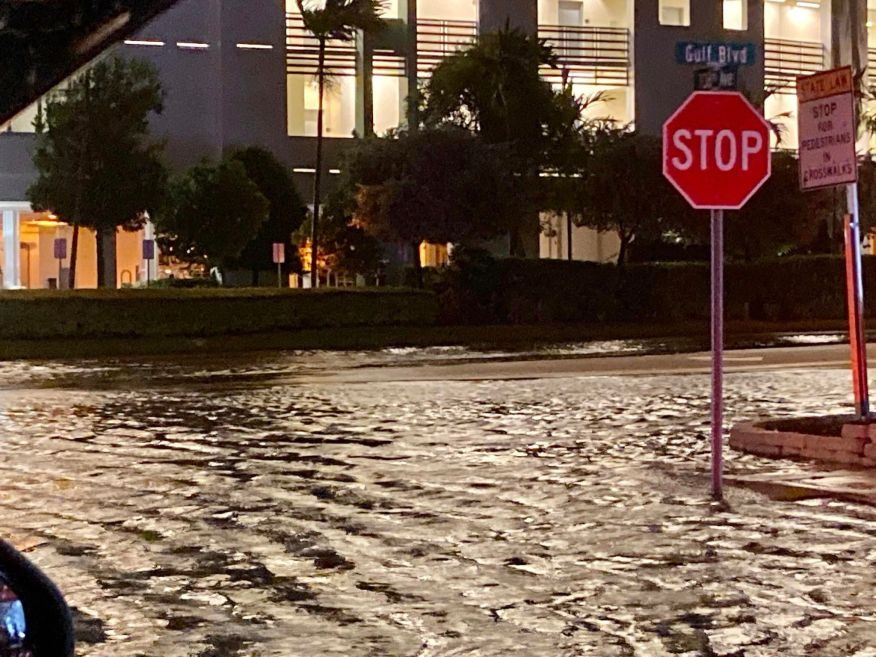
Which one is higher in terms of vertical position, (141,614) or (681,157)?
(681,157)

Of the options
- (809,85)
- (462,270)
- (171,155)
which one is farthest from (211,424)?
(171,155)

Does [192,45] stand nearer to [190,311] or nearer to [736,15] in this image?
[190,311]

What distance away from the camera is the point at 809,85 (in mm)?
12508

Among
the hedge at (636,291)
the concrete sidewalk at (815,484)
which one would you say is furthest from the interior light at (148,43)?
the concrete sidewalk at (815,484)

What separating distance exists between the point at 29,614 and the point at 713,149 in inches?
318

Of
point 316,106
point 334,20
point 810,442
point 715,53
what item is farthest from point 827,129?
point 316,106

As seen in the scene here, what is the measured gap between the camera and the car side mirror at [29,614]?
127 inches

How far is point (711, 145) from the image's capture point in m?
10.6

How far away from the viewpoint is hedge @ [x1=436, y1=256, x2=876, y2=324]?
38.6m

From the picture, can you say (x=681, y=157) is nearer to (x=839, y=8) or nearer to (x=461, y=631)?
(x=461, y=631)

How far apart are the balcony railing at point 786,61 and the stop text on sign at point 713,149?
43.9 metres

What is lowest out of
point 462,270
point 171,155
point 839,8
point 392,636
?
point 392,636

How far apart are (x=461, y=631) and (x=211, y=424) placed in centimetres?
964

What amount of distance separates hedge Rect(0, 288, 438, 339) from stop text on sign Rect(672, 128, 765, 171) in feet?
75.3
